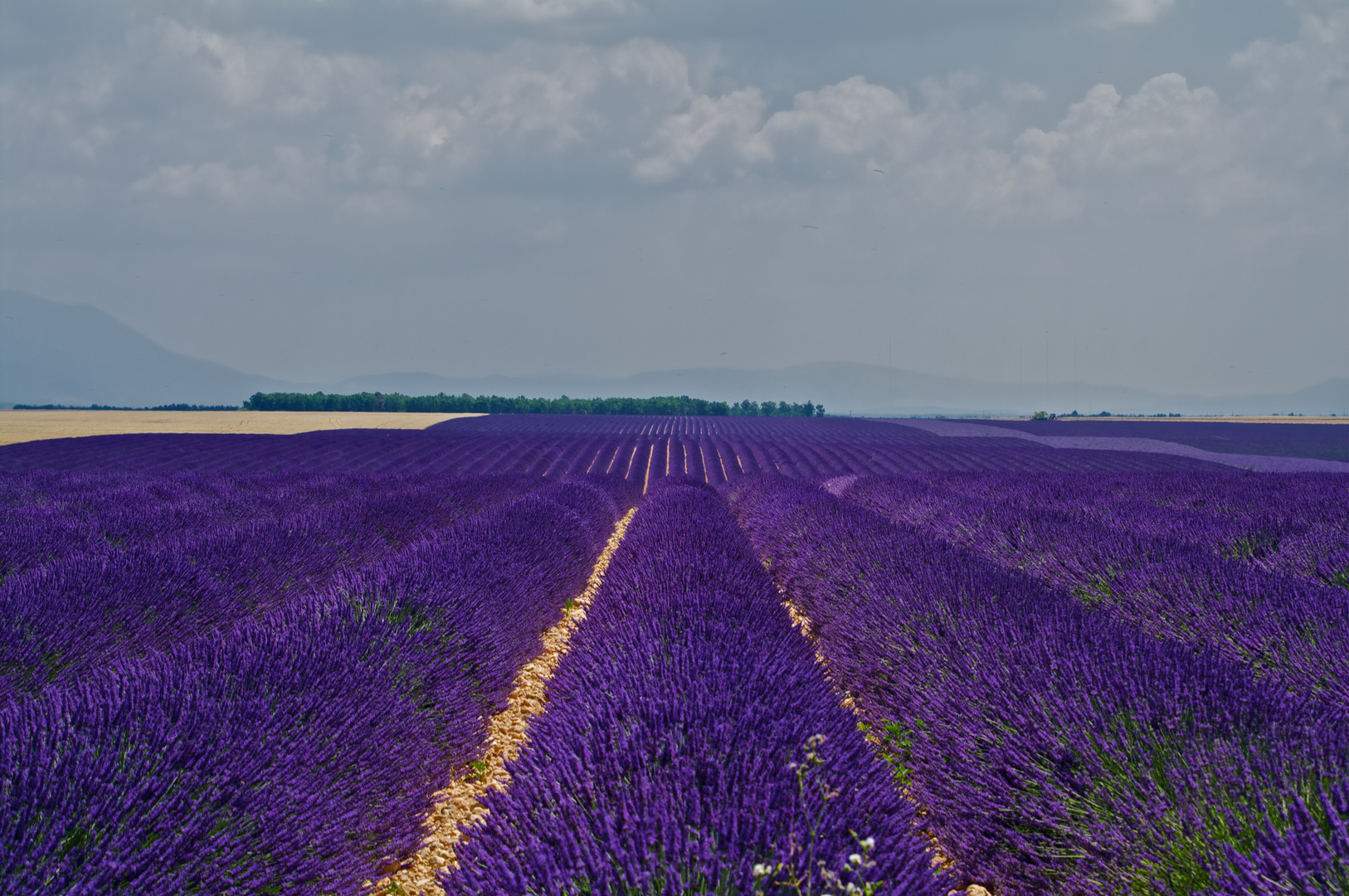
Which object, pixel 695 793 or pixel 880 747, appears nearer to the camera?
pixel 695 793

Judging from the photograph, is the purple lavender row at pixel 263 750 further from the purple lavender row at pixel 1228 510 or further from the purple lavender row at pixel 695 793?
the purple lavender row at pixel 1228 510

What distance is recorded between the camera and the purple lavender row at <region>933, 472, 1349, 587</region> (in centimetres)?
484

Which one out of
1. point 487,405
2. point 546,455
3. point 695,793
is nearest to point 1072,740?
point 695,793

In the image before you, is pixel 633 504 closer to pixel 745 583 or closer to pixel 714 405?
pixel 745 583

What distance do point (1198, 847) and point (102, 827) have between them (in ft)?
8.67

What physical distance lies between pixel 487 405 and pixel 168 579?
5460cm

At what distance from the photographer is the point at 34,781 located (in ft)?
5.61

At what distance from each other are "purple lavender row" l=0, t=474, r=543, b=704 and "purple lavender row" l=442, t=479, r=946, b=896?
2.34m

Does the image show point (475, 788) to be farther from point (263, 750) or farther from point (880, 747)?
point (880, 747)

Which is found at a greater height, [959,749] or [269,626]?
[269,626]

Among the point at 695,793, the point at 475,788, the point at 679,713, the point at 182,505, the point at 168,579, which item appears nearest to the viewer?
the point at 695,793

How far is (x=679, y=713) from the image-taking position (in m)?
2.04

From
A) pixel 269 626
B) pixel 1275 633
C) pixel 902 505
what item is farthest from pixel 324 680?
pixel 902 505

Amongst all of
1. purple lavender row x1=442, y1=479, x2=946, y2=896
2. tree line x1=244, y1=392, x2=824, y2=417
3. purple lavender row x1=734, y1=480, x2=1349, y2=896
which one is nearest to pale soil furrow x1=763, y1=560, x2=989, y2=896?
purple lavender row x1=734, y1=480, x2=1349, y2=896
